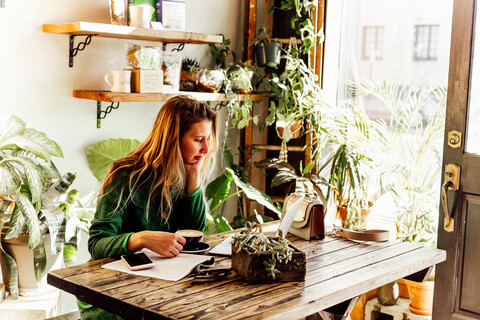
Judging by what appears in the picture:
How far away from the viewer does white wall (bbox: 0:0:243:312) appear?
2.96m

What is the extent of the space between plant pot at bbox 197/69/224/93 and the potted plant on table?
1.05m

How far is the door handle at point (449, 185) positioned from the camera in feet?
10.4

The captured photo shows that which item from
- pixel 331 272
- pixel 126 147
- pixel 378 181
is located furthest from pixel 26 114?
pixel 378 181

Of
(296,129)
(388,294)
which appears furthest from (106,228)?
(296,129)

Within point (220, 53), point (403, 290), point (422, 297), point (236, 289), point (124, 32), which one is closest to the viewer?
point (236, 289)

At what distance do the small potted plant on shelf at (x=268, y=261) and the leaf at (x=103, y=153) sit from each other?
149cm

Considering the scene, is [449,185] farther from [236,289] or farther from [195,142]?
[236,289]

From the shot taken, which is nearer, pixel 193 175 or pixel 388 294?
pixel 193 175

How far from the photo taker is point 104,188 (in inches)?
89.7

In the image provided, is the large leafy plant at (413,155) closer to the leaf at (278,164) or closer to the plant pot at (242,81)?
the leaf at (278,164)

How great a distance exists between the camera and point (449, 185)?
3203 millimetres

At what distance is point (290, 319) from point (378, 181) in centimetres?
216

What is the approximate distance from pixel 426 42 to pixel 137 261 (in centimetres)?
237

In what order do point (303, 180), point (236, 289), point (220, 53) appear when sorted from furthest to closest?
point (220, 53), point (303, 180), point (236, 289)
